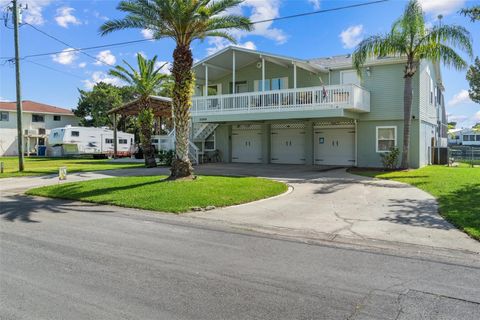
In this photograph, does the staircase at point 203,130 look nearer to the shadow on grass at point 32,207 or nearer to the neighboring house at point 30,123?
the shadow on grass at point 32,207

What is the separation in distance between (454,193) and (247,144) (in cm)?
1561

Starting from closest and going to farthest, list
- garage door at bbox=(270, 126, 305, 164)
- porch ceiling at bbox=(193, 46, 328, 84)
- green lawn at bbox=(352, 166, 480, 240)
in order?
green lawn at bbox=(352, 166, 480, 240), porch ceiling at bbox=(193, 46, 328, 84), garage door at bbox=(270, 126, 305, 164)

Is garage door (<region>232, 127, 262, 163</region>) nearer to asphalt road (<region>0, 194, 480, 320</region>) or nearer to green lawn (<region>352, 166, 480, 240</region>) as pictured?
green lawn (<region>352, 166, 480, 240</region>)

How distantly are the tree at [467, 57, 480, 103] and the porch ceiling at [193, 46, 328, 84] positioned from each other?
31985 millimetres

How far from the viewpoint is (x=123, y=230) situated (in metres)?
7.82

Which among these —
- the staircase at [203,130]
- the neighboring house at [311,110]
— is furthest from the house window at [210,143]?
the staircase at [203,130]

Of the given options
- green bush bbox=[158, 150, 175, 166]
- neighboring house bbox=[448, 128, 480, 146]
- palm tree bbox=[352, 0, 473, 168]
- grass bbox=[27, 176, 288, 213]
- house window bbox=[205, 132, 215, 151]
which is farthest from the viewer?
neighboring house bbox=[448, 128, 480, 146]

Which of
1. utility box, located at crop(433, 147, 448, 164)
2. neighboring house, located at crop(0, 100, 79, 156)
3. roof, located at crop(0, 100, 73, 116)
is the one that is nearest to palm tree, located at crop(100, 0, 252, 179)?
utility box, located at crop(433, 147, 448, 164)

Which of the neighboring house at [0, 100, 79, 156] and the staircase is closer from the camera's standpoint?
the staircase

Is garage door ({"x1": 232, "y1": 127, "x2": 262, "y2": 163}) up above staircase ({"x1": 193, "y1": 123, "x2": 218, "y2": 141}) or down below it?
below

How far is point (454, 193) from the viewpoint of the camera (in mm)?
11469

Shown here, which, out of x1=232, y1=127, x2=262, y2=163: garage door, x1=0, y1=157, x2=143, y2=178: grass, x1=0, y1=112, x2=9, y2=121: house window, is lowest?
x1=0, y1=157, x2=143, y2=178: grass

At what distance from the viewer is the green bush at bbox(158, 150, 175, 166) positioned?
2292cm

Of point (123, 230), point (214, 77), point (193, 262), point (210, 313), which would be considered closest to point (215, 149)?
point (214, 77)
